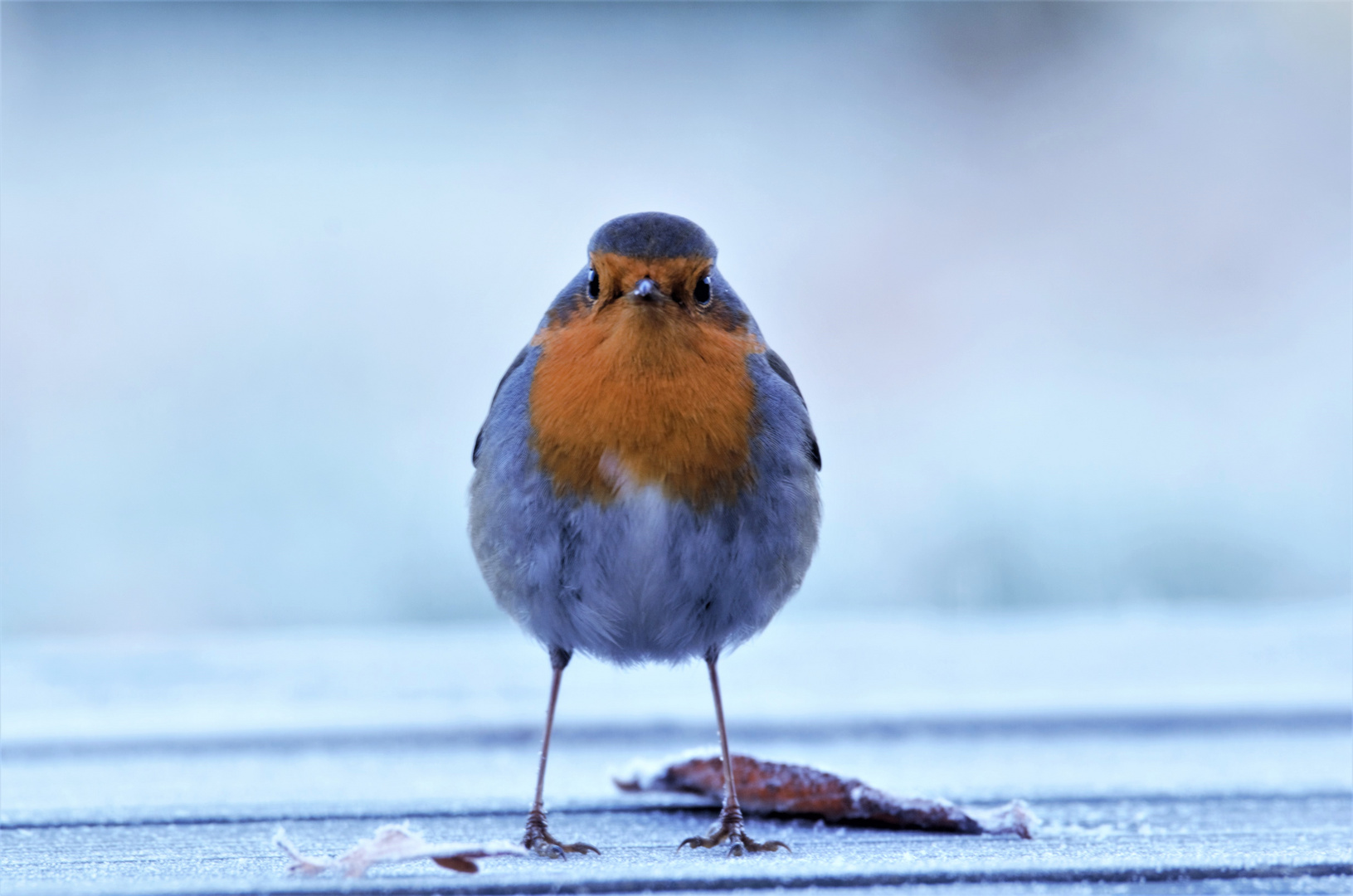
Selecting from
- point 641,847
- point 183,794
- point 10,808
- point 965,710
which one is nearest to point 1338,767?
point 965,710

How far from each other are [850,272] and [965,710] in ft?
9.44

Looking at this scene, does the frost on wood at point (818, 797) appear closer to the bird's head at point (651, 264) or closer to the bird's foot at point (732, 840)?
the bird's foot at point (732, 840)

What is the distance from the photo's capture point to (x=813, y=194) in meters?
5.57

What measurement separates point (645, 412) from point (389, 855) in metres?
0.64

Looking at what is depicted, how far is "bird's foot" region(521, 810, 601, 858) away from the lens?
1890mm

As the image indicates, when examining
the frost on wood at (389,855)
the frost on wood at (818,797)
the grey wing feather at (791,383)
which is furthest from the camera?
the grey wing feather at (791,383)

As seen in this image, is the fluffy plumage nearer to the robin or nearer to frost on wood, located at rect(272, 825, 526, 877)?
the robin

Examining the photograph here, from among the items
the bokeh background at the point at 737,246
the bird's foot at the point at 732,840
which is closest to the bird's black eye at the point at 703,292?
the bird's foot at the point at 732,840

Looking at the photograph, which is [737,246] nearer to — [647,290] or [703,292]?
[703,292]

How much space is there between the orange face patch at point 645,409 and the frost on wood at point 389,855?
488mm

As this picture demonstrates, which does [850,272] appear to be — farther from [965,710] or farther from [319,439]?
[965,710]

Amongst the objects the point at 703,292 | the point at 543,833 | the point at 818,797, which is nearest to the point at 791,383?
the point at 703,292

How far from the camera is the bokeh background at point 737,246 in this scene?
5266 millimetres

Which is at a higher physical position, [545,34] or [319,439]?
[545,34]
